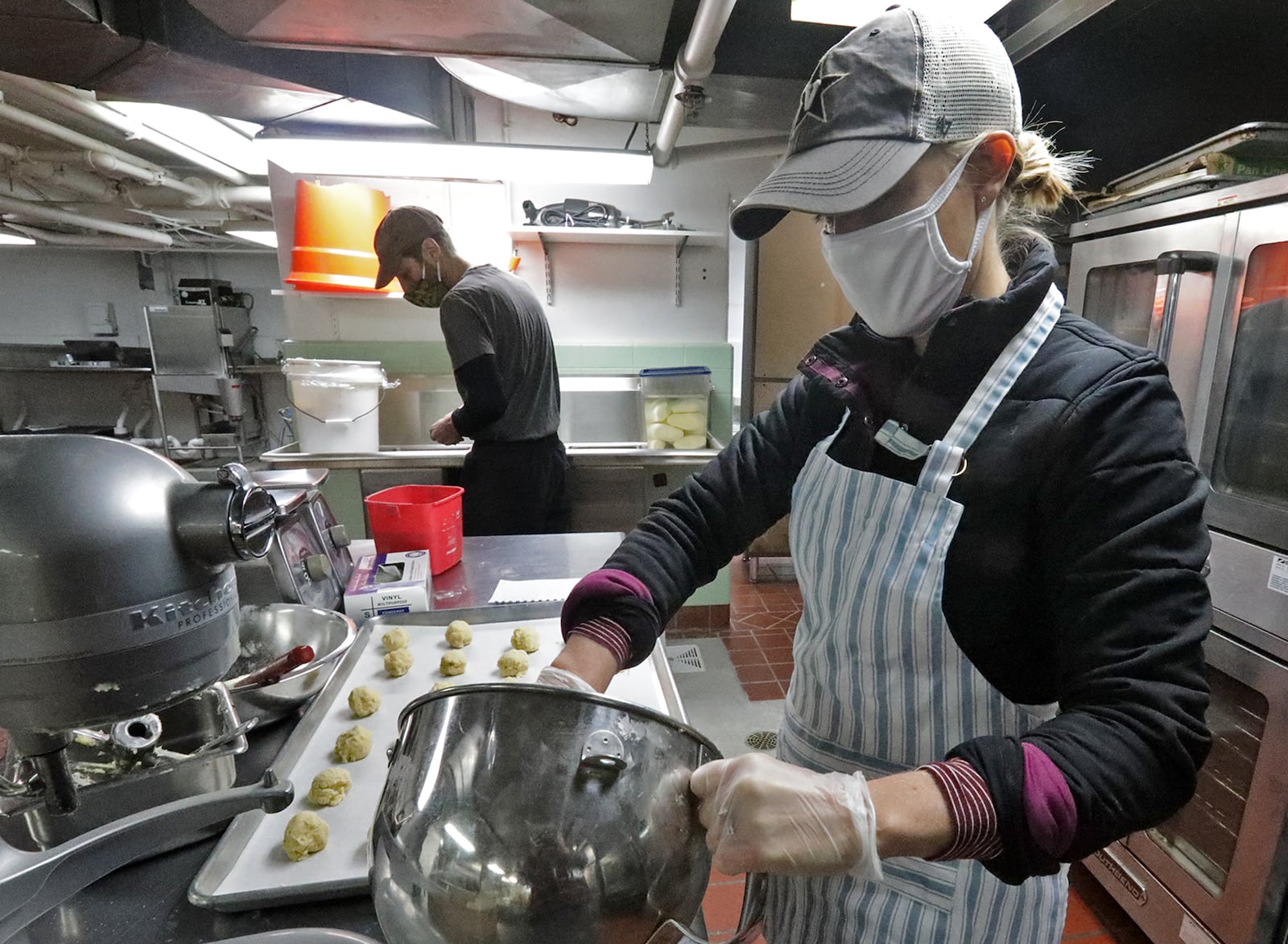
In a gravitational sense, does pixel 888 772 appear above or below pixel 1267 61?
below

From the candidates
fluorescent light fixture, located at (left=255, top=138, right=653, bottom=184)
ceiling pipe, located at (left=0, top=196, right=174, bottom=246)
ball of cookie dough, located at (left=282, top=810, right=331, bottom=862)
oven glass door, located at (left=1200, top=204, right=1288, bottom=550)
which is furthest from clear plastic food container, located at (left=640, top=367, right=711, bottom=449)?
ceiling pipe, located at (left=0, top=196, right=174, bottom=246)

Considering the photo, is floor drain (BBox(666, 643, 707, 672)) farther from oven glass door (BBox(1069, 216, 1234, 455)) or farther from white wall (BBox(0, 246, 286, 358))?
white wall (BBox(0, 246, 286, 358))

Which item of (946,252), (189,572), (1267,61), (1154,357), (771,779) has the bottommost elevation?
(771,779)

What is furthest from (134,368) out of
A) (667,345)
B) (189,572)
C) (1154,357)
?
(1154,357)

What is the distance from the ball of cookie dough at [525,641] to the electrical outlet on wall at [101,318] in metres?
9.22

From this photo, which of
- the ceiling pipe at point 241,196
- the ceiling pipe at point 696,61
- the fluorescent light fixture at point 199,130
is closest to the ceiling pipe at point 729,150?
the ceiling pipe at point 696,61

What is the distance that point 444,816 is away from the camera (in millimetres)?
493

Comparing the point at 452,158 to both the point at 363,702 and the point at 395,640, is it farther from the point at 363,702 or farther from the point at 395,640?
the point at 363,702

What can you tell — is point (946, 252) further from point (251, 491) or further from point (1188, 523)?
point (251, 491)

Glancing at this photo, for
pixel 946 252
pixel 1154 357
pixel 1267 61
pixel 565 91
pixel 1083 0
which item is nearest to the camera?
pixel 1154 357

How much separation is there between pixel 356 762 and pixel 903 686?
0.79 m

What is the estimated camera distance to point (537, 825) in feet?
1.56

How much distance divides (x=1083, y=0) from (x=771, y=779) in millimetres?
2287

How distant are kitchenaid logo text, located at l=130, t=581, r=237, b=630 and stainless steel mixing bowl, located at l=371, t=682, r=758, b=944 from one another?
218mm
